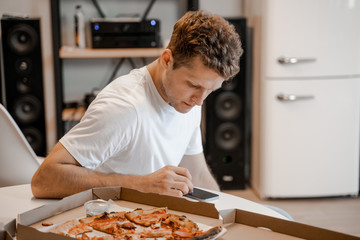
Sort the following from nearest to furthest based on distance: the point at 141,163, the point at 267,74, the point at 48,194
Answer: the point at 48,194
the point at 141,163
the point at 267,74

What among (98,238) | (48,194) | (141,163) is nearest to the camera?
(98,238)

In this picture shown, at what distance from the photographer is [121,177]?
1.38 meters

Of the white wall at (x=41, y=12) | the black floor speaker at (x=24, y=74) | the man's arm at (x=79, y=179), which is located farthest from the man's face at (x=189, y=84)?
the white wall at (x=41, y=12)

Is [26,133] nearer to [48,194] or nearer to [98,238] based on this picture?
[48,194]

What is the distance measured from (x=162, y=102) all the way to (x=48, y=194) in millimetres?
477

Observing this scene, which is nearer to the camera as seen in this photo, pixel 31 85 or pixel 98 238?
pixel 98 238

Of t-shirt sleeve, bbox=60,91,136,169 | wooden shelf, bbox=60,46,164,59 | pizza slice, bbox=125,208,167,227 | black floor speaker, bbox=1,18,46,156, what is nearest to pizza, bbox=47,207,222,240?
pizza slice, bbox=125,208,167,227

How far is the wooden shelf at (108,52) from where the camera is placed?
346cm

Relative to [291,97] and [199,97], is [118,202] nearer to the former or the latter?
[199,97]

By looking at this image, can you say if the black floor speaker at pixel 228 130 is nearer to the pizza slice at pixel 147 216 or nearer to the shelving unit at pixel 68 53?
the shelving unit at pixel 68 53

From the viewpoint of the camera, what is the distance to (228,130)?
12.0 feet

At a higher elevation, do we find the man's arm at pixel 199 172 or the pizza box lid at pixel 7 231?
the pizza box lid at pixel 7 231

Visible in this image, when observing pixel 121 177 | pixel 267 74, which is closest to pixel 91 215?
pixel 121 177

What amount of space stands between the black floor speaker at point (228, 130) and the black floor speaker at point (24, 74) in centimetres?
128
